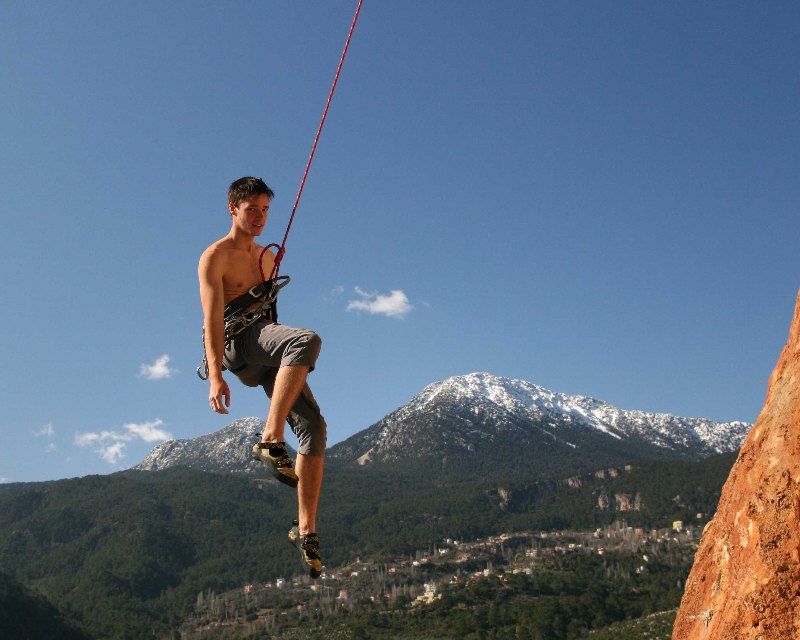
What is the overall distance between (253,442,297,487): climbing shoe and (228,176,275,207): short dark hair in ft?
6.16

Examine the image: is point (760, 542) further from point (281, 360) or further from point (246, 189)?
point (246, 189)

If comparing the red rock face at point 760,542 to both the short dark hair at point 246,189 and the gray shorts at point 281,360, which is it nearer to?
the gray shorts at point 281,360

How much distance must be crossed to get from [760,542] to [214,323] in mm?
3685

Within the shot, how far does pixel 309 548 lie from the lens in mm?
5418

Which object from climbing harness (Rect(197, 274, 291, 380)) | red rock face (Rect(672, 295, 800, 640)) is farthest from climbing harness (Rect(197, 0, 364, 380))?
red rock face (Rect(672, 295, 800, 640))

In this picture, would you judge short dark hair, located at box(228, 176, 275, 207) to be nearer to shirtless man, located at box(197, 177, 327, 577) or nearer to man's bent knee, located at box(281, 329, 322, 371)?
shirtless man, located at box(197, 177, 327, 577)

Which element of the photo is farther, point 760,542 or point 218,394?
point 218,394

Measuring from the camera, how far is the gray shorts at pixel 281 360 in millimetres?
5148

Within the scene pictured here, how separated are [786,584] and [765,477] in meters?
0.64

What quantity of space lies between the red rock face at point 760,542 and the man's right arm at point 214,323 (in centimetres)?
338

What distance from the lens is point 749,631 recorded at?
3.78 m

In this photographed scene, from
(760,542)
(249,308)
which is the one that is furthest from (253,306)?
(760,542)

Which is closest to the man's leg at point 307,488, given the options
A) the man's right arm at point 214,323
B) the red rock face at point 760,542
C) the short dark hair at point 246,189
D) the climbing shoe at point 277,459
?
the climbing shoe at point 277,459

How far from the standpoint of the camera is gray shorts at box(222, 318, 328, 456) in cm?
515
